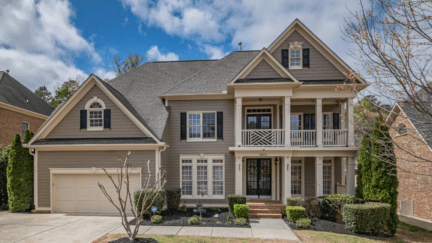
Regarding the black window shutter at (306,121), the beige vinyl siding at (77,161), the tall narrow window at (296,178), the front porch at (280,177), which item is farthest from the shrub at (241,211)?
the black window shutter at (306,121)

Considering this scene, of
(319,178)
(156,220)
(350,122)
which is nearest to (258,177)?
(319,178)

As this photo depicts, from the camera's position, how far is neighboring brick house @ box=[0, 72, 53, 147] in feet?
56.4

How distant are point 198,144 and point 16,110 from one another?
15460 mm

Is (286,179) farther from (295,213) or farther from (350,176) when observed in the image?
(350,176)

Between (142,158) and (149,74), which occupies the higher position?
(149,74)

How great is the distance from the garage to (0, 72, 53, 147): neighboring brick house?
737 centimetres

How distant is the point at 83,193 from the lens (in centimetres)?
1206

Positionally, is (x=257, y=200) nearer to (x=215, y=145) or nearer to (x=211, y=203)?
(x=211, y=203)

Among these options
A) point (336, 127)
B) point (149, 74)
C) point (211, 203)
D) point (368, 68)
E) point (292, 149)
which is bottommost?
point (211, 203)

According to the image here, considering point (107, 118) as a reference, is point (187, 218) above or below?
below

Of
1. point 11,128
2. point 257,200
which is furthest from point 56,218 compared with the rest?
point 11,128

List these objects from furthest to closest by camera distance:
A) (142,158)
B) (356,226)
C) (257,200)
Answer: (257,200) → (142,158) → (356,226)

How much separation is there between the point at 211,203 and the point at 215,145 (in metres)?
3.19

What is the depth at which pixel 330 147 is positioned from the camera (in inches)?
484
